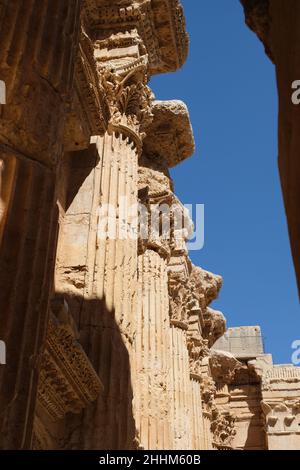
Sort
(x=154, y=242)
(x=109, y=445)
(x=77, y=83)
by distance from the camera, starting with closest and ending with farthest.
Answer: (x=109, y=445) → (x=77, y=83) → (x=154, y=242)

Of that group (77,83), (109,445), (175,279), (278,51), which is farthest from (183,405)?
(278,51)

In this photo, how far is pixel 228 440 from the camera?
23.3 meters

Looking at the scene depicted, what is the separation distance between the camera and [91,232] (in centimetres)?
814

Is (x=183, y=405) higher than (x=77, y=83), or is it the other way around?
(x=77, y=83)

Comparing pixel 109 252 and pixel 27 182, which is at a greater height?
pixel 109 252

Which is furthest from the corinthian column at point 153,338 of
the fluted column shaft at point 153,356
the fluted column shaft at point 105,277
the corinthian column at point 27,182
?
the corinthian column at point 27,182

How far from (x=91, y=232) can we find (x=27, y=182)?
3.72 meters

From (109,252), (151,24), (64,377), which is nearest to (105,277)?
(109,252)

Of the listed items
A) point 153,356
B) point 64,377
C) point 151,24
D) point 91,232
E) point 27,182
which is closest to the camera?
point 27,182

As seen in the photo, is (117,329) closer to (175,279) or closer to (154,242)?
(154,242)

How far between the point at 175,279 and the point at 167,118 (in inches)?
159

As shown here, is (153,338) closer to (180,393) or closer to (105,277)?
(180,393)

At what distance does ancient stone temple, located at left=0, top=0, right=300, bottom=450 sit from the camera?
4270mm

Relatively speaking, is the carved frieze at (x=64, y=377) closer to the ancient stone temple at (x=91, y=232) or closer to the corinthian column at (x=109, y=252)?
the ancient stone temple at (x=91, y=232)
